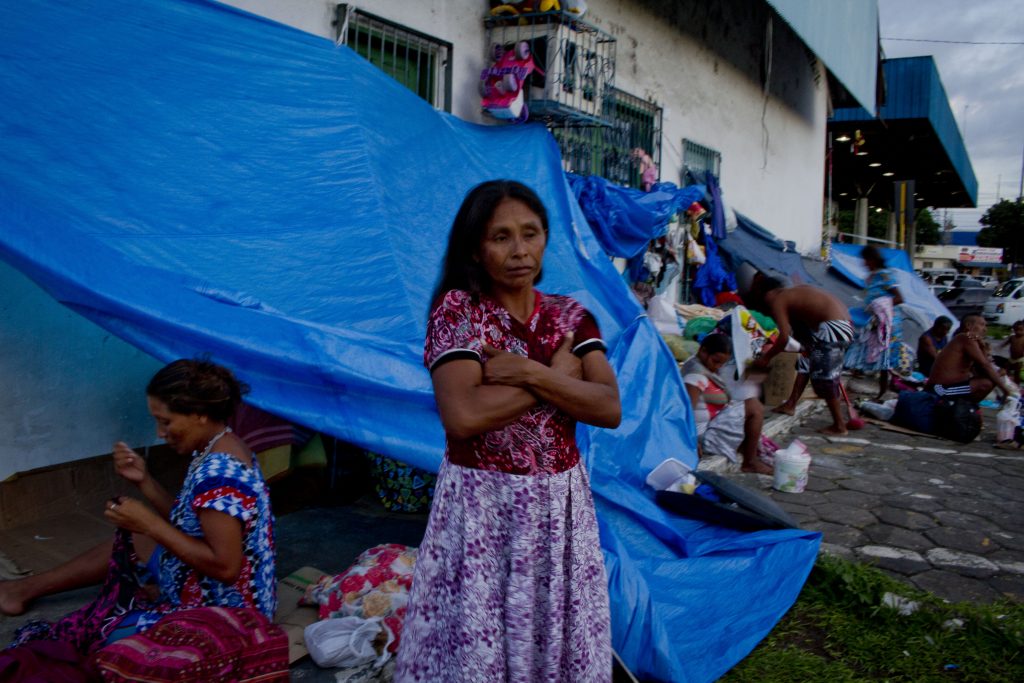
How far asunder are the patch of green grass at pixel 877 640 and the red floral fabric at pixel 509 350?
5.55ft

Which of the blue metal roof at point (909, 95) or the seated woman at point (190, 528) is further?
the blue metal roof at point (909, 95)

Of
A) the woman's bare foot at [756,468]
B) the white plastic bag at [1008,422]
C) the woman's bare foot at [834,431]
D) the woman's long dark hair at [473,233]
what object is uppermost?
the woman's long dark hair at [473,233]

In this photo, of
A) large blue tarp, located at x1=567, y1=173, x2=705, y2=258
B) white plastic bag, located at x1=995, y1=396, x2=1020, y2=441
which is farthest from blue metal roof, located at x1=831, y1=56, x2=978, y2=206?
large blue tarp, located at x1=567, y1=173, x2=705, y2=258

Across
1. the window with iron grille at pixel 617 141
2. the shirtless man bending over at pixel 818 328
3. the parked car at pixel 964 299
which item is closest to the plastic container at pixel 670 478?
the shirtless man bending over at pixel 818 328

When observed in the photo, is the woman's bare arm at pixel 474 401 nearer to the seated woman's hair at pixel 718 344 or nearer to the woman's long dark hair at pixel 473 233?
the woman's long dark hair at pixel 473 233

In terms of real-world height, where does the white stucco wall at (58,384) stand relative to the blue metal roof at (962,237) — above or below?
below

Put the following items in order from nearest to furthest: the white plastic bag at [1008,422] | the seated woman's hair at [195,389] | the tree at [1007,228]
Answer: the seated woman's hair at [195,389] < the white plastic bag at [1008,422] < the tree at [1007,228]

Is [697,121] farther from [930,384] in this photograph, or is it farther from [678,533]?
[678,533]

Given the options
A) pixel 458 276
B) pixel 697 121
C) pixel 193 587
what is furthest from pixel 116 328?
pixel 697 121

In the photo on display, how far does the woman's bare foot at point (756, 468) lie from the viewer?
5.40 meters

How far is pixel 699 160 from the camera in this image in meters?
9.38

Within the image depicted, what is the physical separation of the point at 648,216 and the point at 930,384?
3.50m

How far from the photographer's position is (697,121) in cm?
918

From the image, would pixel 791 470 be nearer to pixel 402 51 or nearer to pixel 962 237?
pixel 402 51
